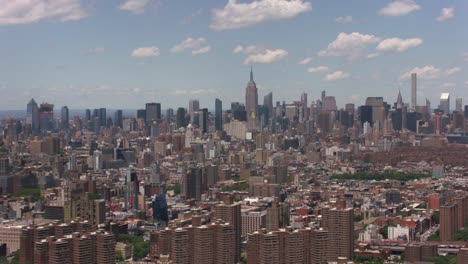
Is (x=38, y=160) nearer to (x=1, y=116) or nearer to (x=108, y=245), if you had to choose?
(x=1, y=116)

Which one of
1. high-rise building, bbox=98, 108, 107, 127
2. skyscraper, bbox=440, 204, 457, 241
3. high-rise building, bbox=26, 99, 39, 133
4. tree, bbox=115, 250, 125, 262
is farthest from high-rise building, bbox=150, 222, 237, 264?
high-rise building, bbox=98, 108, 107, 127

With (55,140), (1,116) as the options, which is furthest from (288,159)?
(1,116)

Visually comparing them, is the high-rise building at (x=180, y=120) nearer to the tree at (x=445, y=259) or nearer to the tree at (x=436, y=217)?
the tree at (x=436, y=217)

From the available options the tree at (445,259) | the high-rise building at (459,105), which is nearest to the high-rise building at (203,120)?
the high-rise building at (459,105)

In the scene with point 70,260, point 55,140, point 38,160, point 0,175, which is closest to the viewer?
point 70,260

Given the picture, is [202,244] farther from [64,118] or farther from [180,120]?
[180,120]
